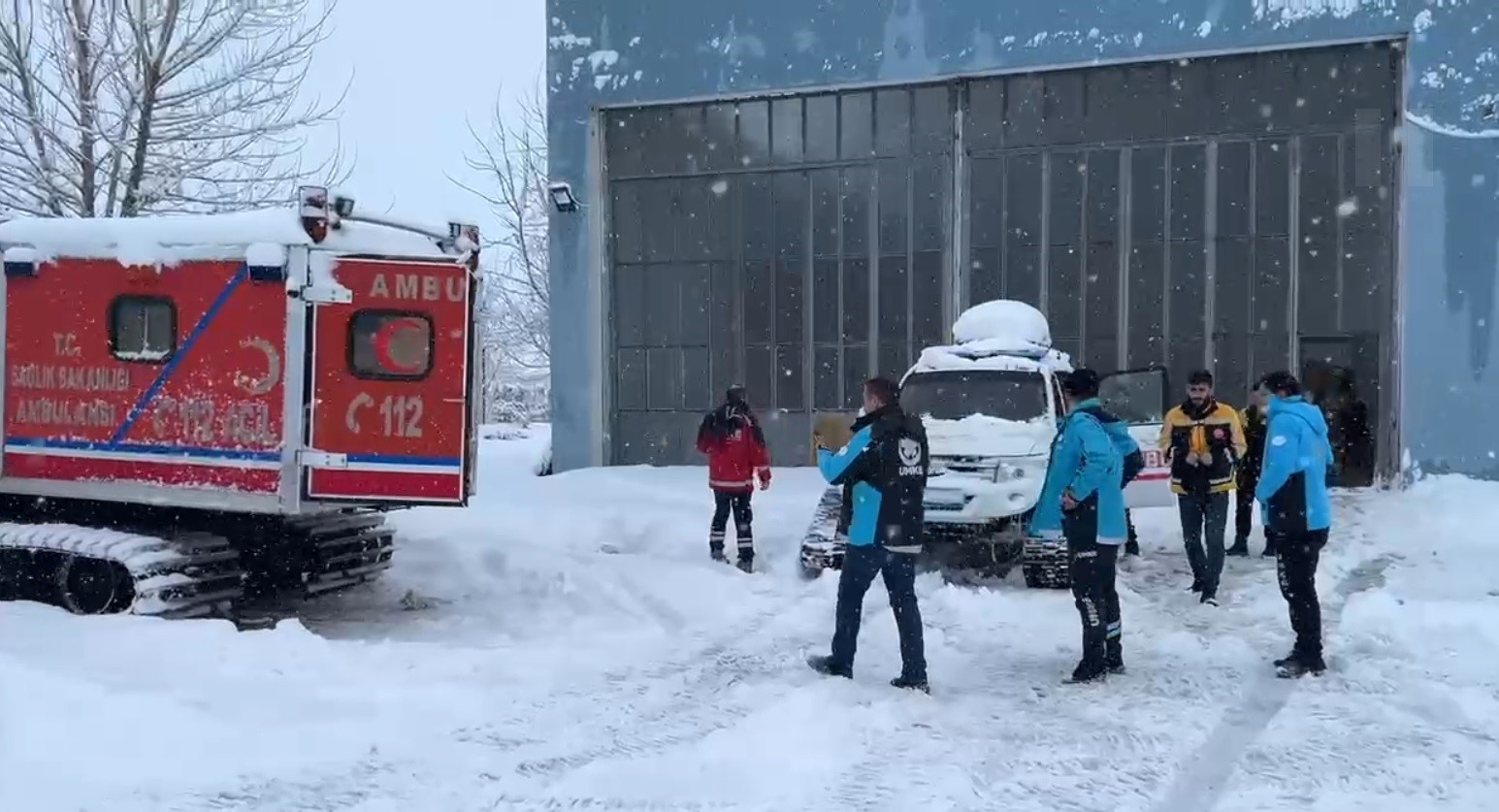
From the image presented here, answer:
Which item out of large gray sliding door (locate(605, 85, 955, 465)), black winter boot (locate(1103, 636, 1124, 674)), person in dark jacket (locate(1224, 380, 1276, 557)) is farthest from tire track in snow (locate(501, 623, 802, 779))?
large gray sliding door (locate(605, 85, 955, 465))

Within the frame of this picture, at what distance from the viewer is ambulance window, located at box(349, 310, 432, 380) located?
8.88m

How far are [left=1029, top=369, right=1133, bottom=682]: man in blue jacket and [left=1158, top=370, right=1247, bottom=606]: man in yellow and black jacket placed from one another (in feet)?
8.58

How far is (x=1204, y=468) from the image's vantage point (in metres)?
9.73

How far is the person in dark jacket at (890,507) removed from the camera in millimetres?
7027

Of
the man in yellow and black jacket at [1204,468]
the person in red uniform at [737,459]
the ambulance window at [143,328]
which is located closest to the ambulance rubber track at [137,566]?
the ambulance window at [143,328]

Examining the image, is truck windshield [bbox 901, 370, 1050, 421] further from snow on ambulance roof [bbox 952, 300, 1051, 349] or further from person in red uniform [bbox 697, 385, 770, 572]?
person in red uniform [bbox 697, 385, 770, 572]

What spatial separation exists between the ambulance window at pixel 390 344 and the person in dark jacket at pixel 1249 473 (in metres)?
7.52

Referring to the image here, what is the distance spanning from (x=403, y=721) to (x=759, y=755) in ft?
6.07

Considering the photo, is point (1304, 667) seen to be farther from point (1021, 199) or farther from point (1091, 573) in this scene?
point (1021, 199)

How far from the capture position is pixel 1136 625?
29.5 feet

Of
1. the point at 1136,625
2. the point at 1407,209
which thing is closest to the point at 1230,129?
the point at 1407,209

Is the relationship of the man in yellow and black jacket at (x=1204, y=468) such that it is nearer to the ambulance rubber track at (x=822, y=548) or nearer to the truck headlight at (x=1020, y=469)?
the truck headlight at (x=1020, y=469)

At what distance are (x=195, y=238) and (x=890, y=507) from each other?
546cm

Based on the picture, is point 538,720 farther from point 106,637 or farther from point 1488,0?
point 1488,0
